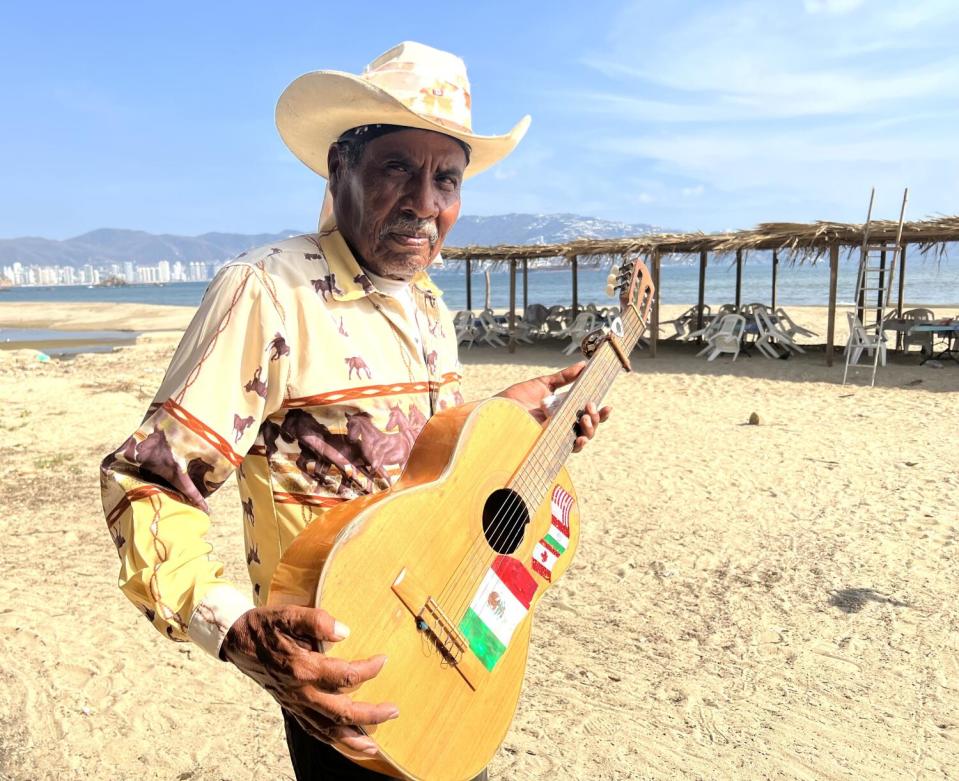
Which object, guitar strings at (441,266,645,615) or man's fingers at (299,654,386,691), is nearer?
man's fingers at (299,654,386,691)

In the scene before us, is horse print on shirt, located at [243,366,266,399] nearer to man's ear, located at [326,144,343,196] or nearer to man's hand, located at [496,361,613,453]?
man's ear, located at [326,144,343,196]

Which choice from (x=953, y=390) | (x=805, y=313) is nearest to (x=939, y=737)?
(x=953, y=390)

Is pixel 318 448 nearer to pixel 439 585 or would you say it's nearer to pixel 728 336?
pixel 439 585

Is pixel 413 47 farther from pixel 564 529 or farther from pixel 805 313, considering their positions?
pixel 805 313

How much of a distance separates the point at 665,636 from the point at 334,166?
3158mm

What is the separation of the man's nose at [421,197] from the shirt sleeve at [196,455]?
336mm

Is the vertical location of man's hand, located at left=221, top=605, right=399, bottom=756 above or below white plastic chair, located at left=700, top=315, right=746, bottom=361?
above

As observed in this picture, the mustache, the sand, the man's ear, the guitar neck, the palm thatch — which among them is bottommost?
the sand

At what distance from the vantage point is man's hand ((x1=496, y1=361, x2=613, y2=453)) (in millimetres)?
1820

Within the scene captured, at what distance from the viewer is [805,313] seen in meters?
25.7

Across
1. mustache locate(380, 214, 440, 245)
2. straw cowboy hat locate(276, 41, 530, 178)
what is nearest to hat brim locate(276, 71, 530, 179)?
straw cowboy hat locate(276, 41, 530, 178)

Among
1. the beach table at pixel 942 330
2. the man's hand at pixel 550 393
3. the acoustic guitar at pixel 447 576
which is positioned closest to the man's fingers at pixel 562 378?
the man's hand at pixel 550 393

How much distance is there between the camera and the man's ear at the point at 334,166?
1415 mm

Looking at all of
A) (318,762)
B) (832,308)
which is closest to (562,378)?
(318,762)
